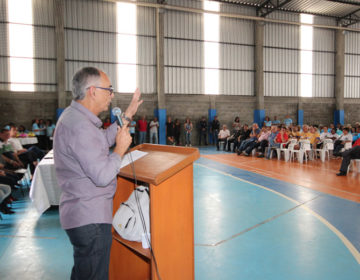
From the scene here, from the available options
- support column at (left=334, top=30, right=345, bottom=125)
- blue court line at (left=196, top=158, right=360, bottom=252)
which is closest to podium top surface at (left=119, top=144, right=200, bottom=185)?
blue court line at (left=196, top=158, right=360, bottom=252)

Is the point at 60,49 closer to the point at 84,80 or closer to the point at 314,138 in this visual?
the point at 314,138

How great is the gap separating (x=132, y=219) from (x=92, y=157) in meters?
0.69

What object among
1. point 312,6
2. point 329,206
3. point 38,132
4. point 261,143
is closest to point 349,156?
point 329,206

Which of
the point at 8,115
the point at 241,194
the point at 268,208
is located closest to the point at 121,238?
the point at 268,208

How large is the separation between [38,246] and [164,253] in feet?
6.79

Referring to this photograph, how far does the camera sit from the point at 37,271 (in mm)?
2670

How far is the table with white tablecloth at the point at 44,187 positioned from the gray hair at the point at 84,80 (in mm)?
3145

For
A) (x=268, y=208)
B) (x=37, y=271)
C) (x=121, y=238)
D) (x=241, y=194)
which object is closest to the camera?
(x=121, y=238)

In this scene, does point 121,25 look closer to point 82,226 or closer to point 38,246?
point 38,246

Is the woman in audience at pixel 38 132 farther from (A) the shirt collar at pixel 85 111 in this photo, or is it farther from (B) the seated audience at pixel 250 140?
(A) the shirt collar at pixel 85 111

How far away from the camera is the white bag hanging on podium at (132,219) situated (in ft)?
6.33

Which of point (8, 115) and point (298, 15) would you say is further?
point (298, 15)

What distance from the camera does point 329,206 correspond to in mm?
4539

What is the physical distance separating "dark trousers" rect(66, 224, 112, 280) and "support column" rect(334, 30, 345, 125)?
20.7 m
